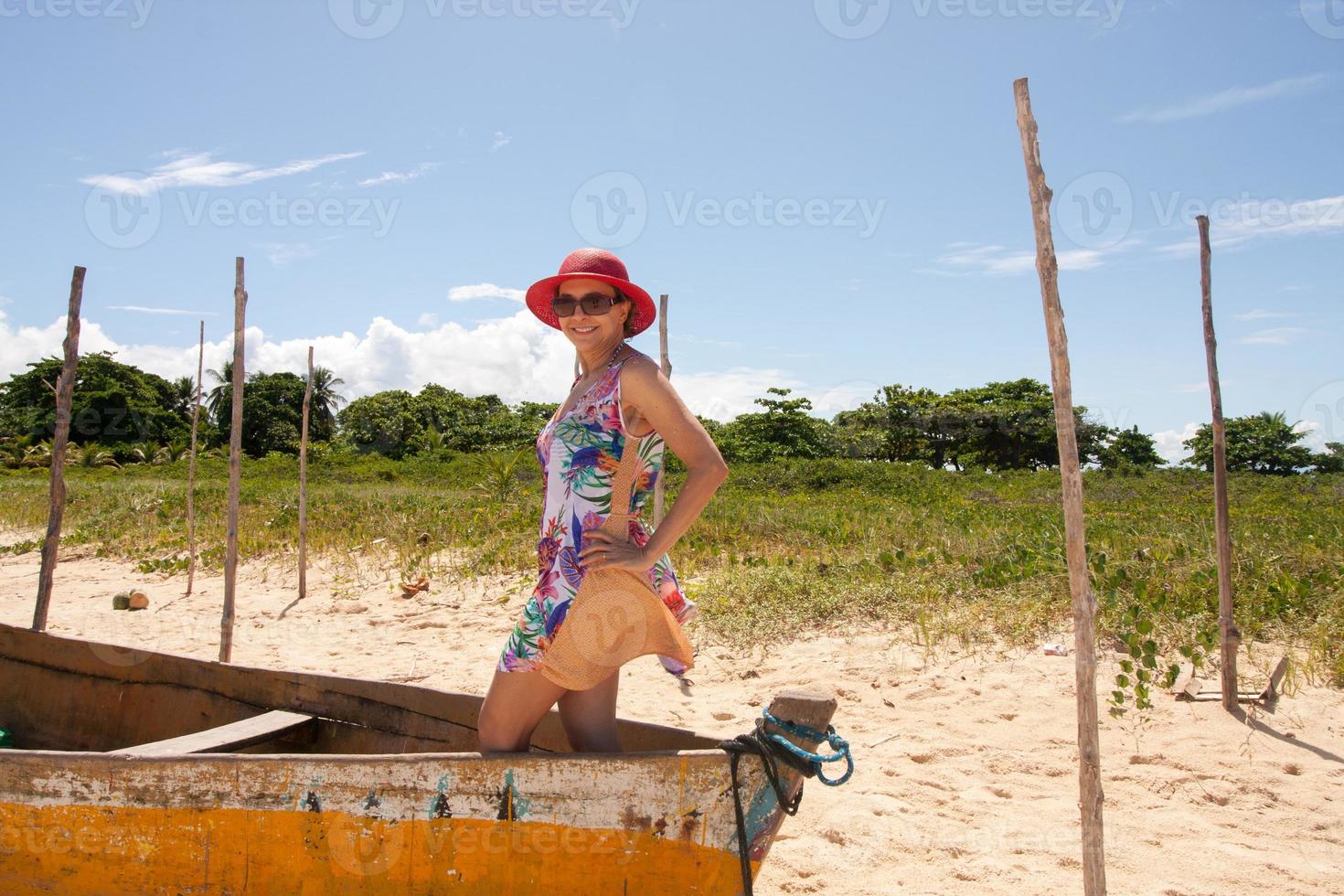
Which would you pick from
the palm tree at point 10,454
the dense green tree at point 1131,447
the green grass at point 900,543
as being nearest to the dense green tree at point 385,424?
the palm tree at point 10,454

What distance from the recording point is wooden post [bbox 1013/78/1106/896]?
7.23ft

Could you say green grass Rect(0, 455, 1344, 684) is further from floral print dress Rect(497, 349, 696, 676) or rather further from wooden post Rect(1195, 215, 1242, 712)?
floral print dress Rect(497, 349, 696, 676)

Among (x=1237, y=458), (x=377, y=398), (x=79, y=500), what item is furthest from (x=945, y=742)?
(x=377, y=398)

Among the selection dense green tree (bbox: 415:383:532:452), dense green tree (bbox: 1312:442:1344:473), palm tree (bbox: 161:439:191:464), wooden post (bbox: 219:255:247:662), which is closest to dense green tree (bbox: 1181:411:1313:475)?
dense green tree (bbox: 1312:442:1344:473)

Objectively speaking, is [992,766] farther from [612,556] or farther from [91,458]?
[91,458]

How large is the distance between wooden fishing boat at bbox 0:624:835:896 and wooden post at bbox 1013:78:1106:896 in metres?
0.74

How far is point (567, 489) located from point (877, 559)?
553 cm

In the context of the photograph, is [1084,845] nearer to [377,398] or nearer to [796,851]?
[796,851]

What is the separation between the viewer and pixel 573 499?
2006 mm

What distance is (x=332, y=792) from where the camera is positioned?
2.11 meters

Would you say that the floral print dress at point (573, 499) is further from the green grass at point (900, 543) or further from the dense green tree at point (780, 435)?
the dense green tree at point (780, 435)

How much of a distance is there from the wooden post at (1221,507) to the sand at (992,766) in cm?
21

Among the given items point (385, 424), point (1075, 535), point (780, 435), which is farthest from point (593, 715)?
point (385, 424)

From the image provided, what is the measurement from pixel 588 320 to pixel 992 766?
2818 mm
